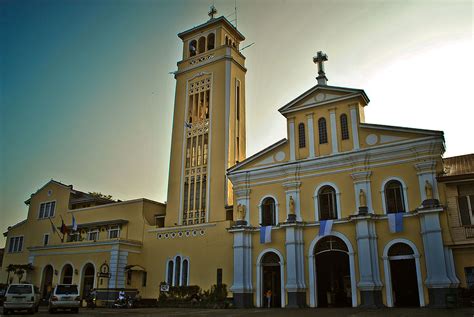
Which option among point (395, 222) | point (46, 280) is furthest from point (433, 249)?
point (46, 280)

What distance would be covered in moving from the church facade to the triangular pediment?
74 millimetres

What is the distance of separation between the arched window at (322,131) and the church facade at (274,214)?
13 centimetres

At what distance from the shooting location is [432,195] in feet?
81.5

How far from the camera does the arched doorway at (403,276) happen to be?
25.0 meters

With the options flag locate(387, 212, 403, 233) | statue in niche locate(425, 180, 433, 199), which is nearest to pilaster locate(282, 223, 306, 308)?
flag locate(387, 212, 403, 233)

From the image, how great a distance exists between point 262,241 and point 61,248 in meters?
19.3

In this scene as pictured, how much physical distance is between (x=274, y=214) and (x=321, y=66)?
11245 mm

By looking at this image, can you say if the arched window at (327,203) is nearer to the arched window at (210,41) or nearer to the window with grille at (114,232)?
the window with grille at (114,232)

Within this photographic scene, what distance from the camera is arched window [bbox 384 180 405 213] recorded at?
26.2m

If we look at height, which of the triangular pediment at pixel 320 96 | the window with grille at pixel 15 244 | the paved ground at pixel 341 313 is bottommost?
the paved ground at pixel 341 313

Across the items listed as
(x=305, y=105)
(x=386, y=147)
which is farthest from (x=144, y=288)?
(x=386, y=147)

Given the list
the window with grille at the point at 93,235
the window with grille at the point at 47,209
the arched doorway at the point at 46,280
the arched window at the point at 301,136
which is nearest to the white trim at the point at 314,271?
the arched window at the point at 301,136

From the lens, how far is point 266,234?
29719mm

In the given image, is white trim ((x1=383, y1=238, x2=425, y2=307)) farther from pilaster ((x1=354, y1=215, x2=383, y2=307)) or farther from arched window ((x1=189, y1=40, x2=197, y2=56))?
arched window ((x1=189, y1=40, x2=197, y2=56))
